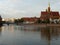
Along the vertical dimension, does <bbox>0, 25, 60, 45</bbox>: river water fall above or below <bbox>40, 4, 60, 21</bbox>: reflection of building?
below

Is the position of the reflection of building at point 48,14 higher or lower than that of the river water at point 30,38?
higher

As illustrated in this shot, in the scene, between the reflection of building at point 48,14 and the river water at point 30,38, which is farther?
the reflection of building at point 48,14

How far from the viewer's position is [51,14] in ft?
428

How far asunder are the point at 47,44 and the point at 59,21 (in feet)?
299

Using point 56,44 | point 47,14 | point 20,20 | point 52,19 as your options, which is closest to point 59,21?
point 52,19

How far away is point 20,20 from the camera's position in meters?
147

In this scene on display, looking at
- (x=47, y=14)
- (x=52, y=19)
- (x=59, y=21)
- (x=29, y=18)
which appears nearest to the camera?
(x=59, y=21)

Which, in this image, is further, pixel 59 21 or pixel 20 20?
pixel 20 20

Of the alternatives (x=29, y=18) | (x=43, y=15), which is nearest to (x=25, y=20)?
(x=29, y=18)

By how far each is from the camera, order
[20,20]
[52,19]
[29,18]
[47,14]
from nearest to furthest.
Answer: [52,19] < [47,14] < [20,20] < [29,18]

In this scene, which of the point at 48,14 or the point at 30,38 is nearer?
the point at 30,38

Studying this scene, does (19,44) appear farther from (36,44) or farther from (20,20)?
(20,20)

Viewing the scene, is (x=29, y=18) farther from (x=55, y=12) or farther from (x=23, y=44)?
(x=23, y=44)

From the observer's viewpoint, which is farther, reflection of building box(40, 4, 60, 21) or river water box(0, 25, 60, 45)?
reflection of building box(40, 4, 60, 21)
